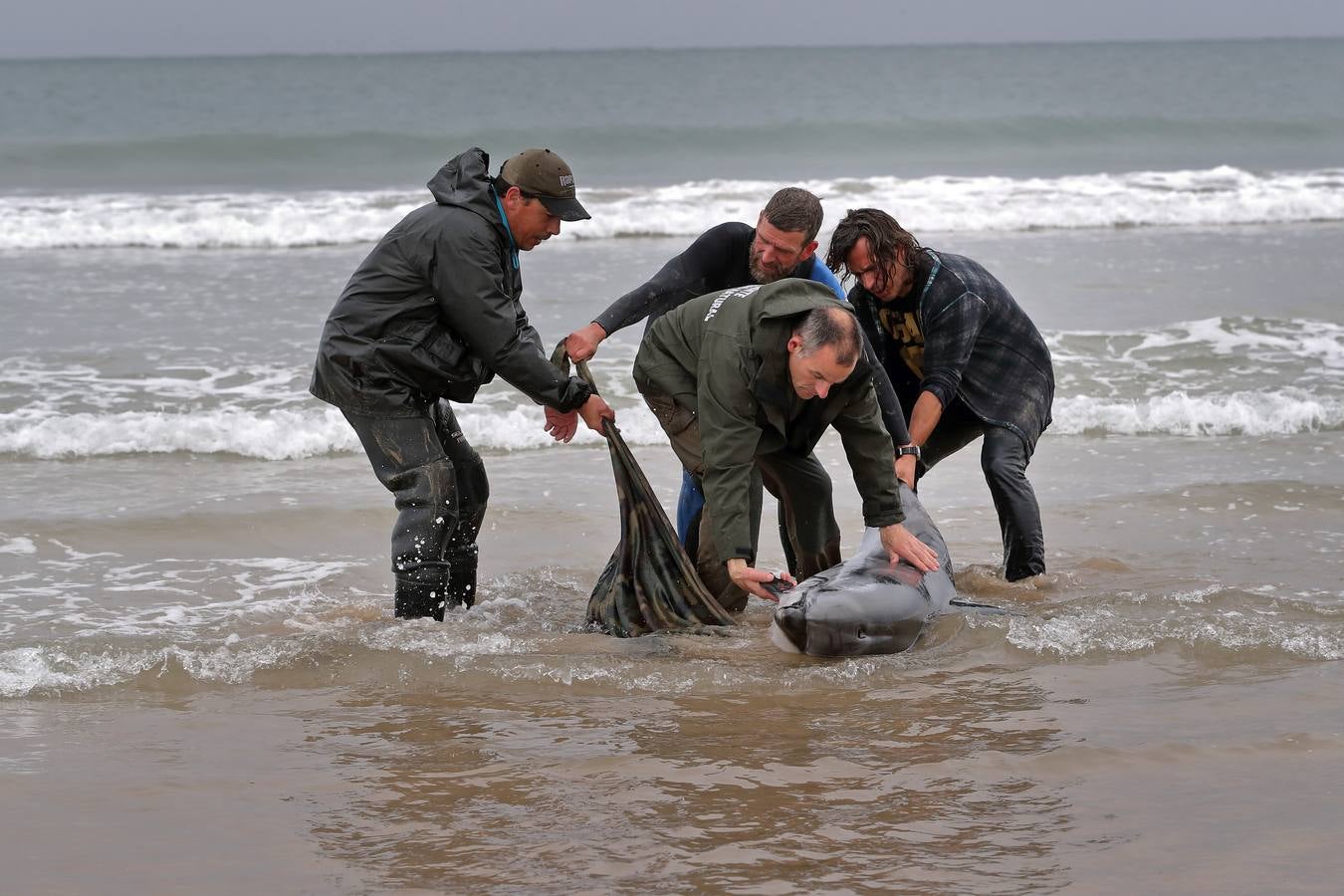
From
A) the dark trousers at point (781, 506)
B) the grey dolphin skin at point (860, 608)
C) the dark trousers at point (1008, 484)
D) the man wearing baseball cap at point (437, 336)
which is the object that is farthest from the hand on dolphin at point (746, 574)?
the dark trousers at point (1008, 484)

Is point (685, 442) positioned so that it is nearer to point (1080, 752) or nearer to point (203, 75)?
point (1080, 752)

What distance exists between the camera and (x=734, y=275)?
5.36 meters

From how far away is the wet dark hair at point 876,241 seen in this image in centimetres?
501

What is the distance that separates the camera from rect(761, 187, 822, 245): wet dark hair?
4.84 meters

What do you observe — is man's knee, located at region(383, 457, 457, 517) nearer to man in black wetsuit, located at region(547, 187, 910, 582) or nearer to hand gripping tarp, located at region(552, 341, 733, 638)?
man in black wetsuit, located at region(547, 187, 910, 582)

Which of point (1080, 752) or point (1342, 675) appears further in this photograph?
point (1342, 675)

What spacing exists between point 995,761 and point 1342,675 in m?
1.42

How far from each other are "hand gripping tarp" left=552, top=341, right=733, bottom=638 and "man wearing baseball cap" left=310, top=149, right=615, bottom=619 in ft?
0.90

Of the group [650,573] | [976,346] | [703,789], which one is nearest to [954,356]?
[976,346]

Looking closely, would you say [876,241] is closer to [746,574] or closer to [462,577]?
[746,574]

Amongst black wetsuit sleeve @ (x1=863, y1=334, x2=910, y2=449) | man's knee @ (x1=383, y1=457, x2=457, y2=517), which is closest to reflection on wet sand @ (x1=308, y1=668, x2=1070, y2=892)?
man's knee @ (x1=383, y1=457, x2=457, y2=517)

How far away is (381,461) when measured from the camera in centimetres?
510

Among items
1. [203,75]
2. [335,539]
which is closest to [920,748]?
[335,539]

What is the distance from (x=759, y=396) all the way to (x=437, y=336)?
1.30 metres
